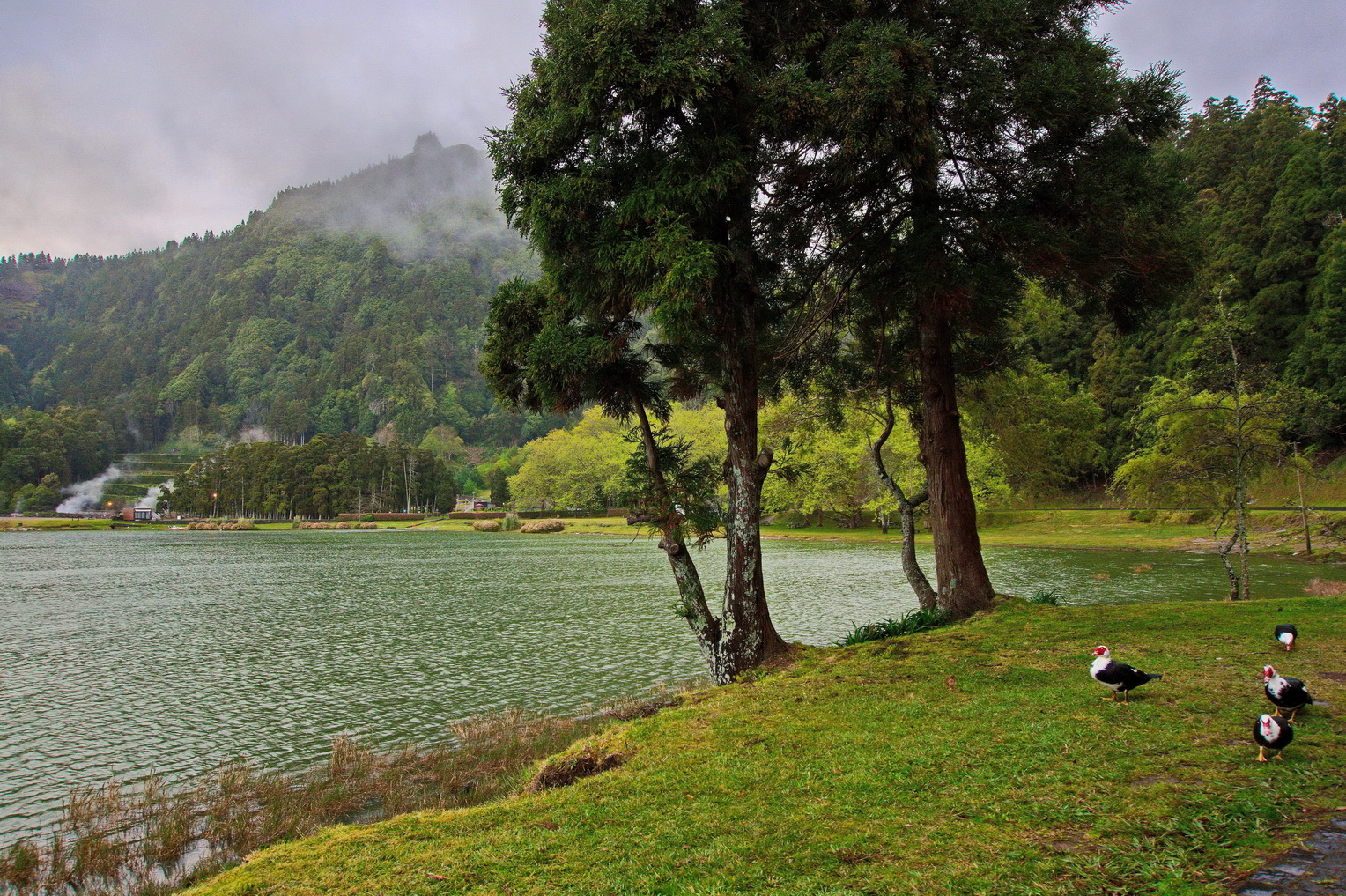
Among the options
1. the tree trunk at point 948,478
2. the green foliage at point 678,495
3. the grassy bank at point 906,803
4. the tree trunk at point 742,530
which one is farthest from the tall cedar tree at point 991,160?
the grassy bank at point 906,803

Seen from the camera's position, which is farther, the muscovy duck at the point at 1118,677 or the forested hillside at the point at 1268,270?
the forested hillside at the point at 1268,270

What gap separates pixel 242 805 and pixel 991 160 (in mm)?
15231

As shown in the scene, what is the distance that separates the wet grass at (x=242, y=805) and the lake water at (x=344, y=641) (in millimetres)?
774

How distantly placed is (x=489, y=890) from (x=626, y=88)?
381 inches

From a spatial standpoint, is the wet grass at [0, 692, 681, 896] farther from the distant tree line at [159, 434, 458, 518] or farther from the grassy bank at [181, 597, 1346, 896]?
the distant tree line at [159, 434, 458, 518]

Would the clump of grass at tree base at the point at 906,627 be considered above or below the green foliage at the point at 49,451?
below

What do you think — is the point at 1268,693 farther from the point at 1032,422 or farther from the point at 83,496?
the point at 83,496

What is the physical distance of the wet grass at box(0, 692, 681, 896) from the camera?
779 cm

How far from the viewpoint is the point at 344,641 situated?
2195 cm

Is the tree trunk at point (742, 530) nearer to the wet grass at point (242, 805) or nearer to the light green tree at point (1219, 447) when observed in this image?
the wet grass at point (242, 805)

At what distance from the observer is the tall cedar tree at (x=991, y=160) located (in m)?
10.4

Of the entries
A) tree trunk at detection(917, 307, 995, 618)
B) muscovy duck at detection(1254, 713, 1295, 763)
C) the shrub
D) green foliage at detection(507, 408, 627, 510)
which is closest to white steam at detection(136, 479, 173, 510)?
green foliage at detection(507, 408, 627, 510)

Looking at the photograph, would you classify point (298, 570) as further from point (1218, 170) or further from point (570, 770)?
point (1218, 170)

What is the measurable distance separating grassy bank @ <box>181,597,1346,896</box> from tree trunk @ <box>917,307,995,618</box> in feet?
17.5
